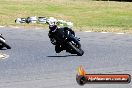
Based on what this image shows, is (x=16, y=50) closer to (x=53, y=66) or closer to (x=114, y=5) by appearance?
(x=53, y=66)

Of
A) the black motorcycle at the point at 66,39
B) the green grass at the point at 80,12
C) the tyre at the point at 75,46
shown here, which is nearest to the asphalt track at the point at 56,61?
the tyre at the point at 75,46

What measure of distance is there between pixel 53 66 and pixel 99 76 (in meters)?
8.86

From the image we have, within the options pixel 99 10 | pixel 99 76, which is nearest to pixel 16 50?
pixel 99 76

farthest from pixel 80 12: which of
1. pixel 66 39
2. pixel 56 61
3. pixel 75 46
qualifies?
pixel 56 61

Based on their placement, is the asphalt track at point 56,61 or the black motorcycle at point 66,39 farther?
the black motorcycle at point 66,39

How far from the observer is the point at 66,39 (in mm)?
20203

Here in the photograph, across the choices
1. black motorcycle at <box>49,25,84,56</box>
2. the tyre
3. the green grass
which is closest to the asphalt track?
the tyre

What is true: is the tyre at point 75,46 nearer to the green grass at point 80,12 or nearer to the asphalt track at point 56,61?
the asphalt track at point 56,61

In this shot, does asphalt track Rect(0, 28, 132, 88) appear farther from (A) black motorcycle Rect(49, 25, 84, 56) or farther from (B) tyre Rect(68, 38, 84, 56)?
(A) black motorcycle Rect(49, 25, 84, 56)

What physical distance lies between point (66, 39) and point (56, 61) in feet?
3.37

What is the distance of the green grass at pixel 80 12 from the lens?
3494 centimetres

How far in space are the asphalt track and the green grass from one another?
17.7 ft

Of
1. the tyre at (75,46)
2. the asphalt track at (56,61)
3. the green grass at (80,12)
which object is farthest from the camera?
the green grass at (80,12)

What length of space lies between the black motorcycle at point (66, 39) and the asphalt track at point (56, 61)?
0.37 m
